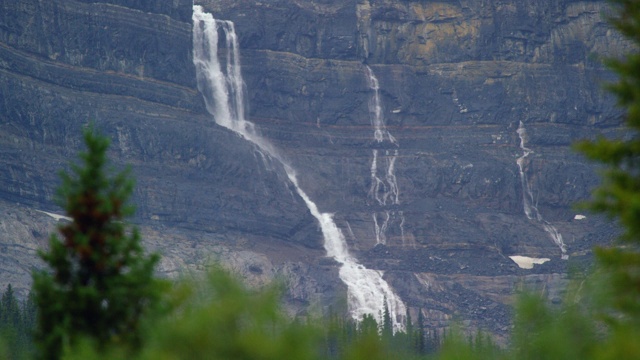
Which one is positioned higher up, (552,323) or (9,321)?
(9,321)

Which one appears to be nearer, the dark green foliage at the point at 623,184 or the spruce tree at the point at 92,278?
the dark green foliage at the point at 623,184

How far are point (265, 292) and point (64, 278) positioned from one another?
7.96m

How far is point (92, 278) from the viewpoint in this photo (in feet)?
120

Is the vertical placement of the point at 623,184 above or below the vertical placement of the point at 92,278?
above

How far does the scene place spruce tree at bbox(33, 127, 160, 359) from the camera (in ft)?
118

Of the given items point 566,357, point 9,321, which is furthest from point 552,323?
point 9,321

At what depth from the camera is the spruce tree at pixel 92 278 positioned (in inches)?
1415

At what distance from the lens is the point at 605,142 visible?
101 feet

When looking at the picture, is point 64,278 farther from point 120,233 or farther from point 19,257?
point 19,257

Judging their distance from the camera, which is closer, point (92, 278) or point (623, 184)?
point (623, 184)

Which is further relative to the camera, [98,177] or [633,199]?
[98,177]

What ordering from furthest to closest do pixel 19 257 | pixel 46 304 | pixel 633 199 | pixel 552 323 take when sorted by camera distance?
pixel 19 257 → pixel 46 304 → pixel 552 323 → pixel 633 199

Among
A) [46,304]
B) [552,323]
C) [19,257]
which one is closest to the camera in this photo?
[552,323]

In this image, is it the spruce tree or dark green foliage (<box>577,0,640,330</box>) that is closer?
dark green foliage (<box>577,0,640,330</box>)
